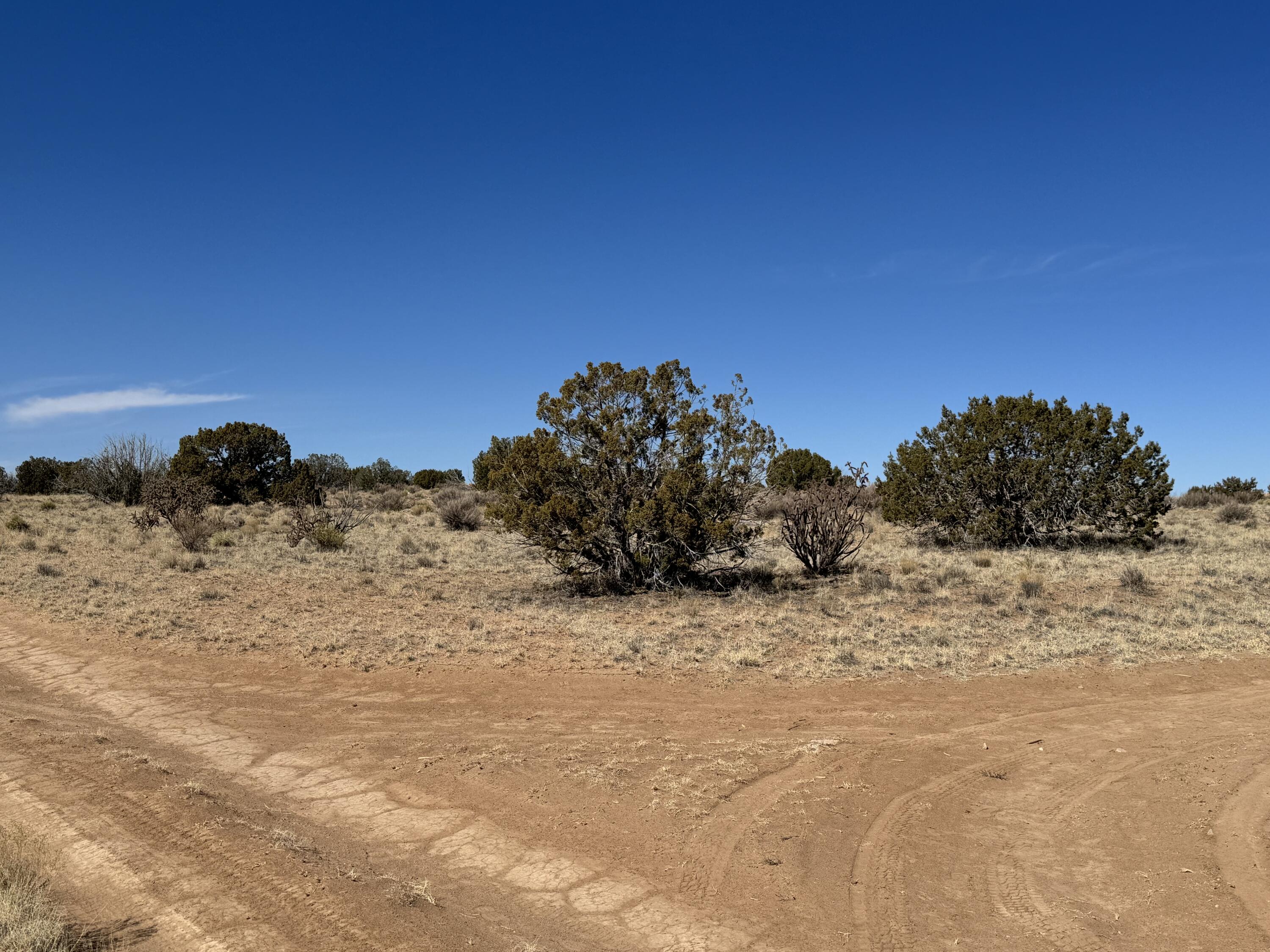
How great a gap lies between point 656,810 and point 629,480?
11.2m

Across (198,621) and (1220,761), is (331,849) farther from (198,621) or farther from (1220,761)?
(198,621)

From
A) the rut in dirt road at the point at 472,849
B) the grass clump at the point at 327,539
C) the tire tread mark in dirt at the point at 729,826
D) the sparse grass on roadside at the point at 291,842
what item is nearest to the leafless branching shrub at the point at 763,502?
the tire tread mark in dirt at the point at 729,826

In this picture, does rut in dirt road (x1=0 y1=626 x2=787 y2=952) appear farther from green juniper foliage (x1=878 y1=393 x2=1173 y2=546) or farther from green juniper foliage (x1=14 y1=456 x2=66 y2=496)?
green juniper foliage (x1=14 y1=456 x2=66 y2=496)

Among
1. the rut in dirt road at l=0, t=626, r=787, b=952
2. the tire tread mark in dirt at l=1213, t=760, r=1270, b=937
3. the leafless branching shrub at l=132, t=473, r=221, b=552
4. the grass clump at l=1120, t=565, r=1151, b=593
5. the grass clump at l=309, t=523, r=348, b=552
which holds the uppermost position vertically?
the leafless branching shrub at l=132, t=473, r=221, b=552

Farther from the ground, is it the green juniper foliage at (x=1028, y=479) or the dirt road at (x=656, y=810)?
Result: the green juniper foliage at (x=1028, y=479)

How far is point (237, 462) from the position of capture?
1884 inches

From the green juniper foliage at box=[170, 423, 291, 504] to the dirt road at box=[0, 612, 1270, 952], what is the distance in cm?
3871

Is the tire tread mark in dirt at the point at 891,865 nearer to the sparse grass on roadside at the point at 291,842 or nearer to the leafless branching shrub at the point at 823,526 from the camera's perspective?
the sparse grass on roadside at the point at 291,842

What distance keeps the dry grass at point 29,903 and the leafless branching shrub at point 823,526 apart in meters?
16.6

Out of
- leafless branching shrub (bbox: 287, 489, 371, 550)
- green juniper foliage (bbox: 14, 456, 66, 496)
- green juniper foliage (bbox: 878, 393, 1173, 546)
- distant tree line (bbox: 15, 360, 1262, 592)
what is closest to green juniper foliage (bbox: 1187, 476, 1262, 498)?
distant tree line (bbox: 15, 360, 1262, 592)

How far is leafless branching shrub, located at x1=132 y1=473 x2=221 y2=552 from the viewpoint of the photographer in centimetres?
2684

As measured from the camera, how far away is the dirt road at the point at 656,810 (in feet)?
17.0

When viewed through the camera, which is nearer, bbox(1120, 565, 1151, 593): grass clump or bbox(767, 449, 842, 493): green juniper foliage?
bbox(1120, 565, 1151, 593): grass clump

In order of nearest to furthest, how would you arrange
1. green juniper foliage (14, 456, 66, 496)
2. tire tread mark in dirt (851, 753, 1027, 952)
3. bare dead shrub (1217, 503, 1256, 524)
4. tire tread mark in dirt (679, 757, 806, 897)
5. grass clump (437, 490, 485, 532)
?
tire tread mark in dirt (851, 753, 1027, 952), tire tread mark in dirt (679, 757, 806, 897), bare dead shrub (1217, 503, 1256, 524), grass clump (437, 490, 485, 532), green juniper foliage (14, 456, 66, 496)
